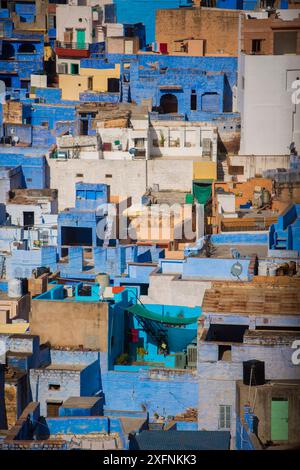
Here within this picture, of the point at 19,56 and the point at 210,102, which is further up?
the point at 19,56

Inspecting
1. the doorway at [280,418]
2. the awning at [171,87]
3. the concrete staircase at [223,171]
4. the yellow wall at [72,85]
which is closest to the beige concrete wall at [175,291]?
the doorway at [280,418]

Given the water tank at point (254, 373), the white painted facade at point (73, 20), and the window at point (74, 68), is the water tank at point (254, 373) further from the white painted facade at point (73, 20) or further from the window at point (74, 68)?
the white painted facade at point (73, 20)

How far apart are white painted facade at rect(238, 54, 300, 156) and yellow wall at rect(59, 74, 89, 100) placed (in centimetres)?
479

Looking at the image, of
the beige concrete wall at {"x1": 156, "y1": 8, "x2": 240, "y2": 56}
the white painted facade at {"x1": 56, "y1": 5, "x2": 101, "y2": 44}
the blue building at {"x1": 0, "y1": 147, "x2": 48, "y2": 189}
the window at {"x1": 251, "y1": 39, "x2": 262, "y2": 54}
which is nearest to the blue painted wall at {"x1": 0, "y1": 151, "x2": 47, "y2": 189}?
the blue building at {"x1": 0, "y1": 147, "x2": 48, "y2": 189}

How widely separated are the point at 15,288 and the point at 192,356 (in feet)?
13.3

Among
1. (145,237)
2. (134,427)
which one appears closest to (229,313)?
(134,427)

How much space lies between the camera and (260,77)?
3384cm

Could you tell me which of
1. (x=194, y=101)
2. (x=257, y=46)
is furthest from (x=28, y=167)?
(x=257, y=46)

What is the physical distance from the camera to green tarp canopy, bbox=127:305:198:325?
24.5 meters

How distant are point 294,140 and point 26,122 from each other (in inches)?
256

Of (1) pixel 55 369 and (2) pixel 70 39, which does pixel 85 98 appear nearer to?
(2) pixel 70 39

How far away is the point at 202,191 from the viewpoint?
32.7 meters

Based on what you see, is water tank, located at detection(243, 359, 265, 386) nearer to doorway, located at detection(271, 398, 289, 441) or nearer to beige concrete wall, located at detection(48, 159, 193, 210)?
doorway, located at detection(271, 398, 289, 441)

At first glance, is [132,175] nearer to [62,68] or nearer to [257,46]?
[257,46]
